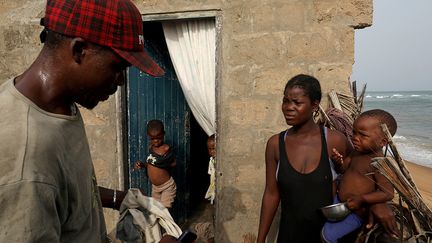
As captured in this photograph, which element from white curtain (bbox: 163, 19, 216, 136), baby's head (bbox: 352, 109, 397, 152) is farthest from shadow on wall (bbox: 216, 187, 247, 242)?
baby's head (bbox: 352, 109, 397, 152)

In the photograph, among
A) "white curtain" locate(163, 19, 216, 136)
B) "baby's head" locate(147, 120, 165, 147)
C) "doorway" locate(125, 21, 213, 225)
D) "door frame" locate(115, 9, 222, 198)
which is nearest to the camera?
"door frame" locate(115, 9, 222, 198)

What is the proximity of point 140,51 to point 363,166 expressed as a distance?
152cm

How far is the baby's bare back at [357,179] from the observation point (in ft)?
6.42

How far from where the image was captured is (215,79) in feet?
10.5

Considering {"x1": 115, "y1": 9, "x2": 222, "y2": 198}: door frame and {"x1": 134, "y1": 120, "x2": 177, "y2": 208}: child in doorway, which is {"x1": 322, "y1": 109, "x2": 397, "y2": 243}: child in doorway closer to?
{"x1": 115, "y1": 9, "x2": 222, "y2": 198}: door frame

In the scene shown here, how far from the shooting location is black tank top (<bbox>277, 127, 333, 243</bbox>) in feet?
6.91

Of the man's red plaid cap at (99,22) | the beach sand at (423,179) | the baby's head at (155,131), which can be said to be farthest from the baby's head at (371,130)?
the beach sand at (423,179)

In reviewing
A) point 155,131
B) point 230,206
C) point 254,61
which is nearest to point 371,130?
point 254,61

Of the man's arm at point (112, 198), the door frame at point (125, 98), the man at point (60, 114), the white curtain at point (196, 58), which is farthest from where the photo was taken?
the white curtain at point (196, 58)

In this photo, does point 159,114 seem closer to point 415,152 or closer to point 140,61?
point 140,61

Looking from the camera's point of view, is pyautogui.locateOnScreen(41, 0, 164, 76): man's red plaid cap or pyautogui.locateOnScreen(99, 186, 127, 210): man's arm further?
pyautogui.locateOnScreen(99, 186, 127, 210): man's arm

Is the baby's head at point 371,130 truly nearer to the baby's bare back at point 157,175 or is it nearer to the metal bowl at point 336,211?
the metal bowl at point 336,211

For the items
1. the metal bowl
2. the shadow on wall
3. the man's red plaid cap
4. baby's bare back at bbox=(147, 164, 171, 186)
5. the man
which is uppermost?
the man's red plaid cap

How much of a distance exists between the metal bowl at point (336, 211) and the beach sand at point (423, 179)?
6124mm
